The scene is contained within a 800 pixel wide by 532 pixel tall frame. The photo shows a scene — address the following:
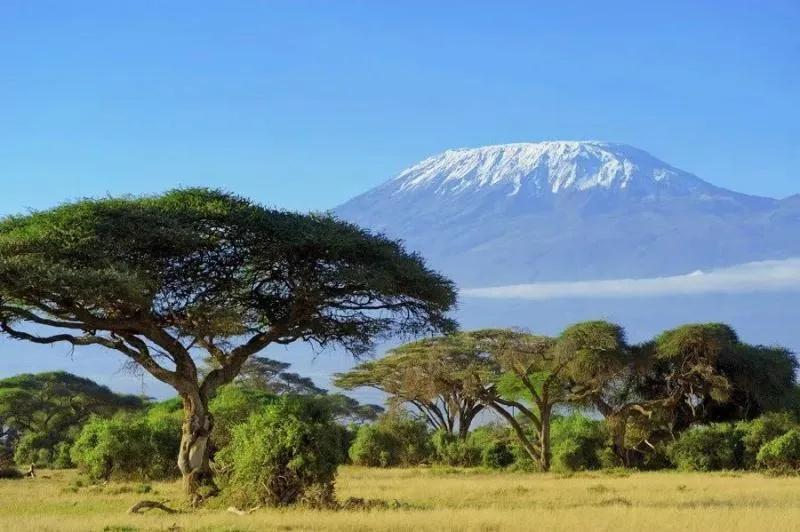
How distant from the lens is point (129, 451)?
35375 millimetres

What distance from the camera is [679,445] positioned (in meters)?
42.6

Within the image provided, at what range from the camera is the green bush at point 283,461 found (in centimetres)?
2175

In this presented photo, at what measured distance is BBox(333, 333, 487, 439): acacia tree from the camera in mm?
46906

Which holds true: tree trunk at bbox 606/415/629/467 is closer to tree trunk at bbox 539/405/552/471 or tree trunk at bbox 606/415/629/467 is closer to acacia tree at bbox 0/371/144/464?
tree trunk at bbox 539/405/552/471

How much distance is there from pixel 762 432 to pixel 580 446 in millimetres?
6907

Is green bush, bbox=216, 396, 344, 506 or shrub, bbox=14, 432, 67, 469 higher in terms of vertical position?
shrub, bbox=14, 432, 67, 469

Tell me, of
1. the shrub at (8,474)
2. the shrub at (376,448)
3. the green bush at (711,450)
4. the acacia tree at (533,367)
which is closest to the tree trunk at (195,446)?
the shrub at (8,474)

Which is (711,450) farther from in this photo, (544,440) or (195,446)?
(195,446)

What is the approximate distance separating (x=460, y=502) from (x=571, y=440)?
20.3 metres

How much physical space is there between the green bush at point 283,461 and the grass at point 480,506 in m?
0.85

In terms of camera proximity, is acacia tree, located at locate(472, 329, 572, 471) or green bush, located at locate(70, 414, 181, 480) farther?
acacia tree, located at locate(472, 329, 572, 471)

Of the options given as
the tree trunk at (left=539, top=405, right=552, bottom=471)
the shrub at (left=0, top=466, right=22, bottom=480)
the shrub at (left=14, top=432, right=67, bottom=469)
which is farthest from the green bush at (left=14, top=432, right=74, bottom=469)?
the tree trunk at (left=539, top=405, right=552, bottom=471)

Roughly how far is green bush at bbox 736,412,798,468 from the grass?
4.97 meters

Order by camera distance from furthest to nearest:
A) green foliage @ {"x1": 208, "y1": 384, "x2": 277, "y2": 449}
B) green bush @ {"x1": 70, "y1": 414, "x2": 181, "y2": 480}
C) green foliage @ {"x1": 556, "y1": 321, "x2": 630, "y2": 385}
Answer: green foliage @ {"x1": 556, "y1": 321, "x2": 630, "y2": 385}
green bush @ {"x1": 70, "y1": 414, "x2": 181, "y2": 480}
green foliage @ {"x1": 208, "y1": 384, "x2": 277, "y2": 449}
